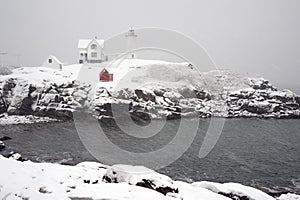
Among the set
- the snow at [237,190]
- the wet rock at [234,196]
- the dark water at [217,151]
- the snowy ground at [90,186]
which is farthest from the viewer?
the dark water at [217,151]

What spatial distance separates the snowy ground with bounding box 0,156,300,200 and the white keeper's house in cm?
6978

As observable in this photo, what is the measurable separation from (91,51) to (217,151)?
196 feet

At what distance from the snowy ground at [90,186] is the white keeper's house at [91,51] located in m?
69.8

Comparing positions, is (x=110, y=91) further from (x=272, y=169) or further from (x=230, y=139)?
(x=272, y=169)

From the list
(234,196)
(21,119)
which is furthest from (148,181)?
(21,119)

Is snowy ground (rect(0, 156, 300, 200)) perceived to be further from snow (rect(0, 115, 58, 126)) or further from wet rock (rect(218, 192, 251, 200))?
snow (rect(0, 115, 58, 126))

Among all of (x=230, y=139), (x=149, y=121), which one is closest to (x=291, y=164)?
(x=230, y=139)

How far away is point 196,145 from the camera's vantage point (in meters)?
39.5

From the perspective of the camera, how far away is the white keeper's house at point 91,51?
83.6 metres

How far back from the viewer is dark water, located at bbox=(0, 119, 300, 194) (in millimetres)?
28484

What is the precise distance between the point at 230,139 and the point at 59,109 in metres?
35.0

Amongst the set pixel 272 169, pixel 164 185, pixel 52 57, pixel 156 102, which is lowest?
pixel 272 169

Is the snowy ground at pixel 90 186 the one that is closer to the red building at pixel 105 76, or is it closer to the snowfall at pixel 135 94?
the snowfall at pixel 135 94

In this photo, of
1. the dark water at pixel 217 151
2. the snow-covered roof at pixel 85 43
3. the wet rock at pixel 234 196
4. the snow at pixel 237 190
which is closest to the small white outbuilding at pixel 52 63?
the snow-covered roof at pixel 85 43
